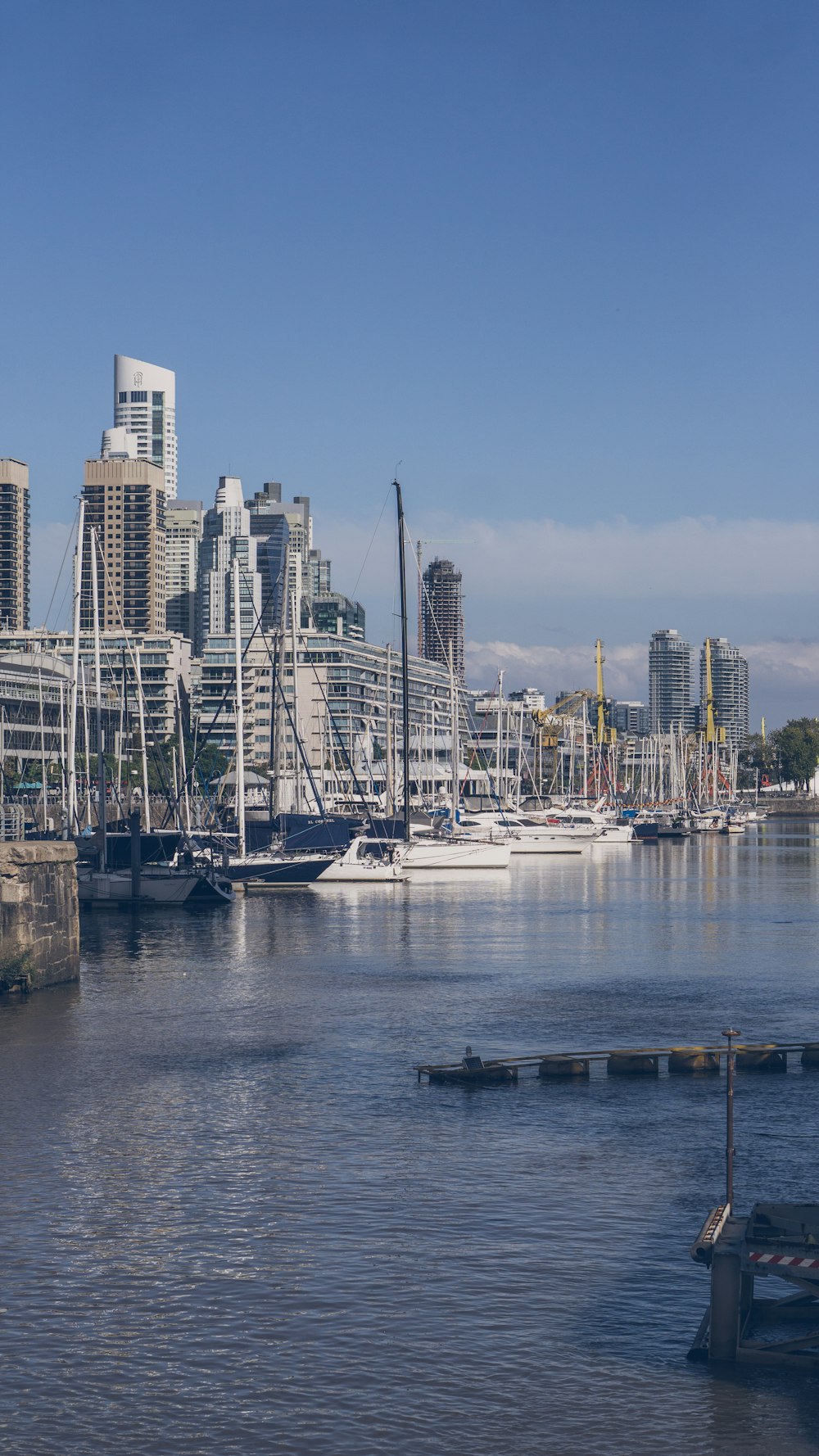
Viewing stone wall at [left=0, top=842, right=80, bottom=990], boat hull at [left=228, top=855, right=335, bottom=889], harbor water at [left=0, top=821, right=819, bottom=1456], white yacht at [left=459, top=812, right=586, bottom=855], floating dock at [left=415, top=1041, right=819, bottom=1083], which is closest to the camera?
harbor water at [left=0, top=821, right=819, bottom=1456]

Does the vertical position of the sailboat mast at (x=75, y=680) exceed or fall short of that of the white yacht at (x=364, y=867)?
it exceeds it

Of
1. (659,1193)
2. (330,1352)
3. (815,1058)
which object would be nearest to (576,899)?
(815,1058)

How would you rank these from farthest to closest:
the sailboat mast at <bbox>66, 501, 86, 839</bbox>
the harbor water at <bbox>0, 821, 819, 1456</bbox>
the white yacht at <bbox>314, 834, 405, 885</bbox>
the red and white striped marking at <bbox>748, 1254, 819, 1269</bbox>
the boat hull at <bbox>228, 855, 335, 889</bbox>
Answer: the white yacht at <bbox>314, 834, 405, 885</bbox> < the boat hull at <bbox>228, 855, 335, 889</bbox> < the sailboat mast at <bbox>66, 501, 86, 839</bbox> < the red and white striped marking at <bbox>748, 1254, 819, 1269</bbox> < the harbor water at <bbox>0, 821, 819, 1456</bbox>

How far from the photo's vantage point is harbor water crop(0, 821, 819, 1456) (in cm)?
2120

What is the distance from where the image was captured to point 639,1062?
44.2m

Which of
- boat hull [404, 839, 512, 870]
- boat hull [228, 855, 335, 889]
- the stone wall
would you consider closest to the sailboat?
boat hull [404, 839, 512, 870]

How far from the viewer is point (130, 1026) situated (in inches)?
2007

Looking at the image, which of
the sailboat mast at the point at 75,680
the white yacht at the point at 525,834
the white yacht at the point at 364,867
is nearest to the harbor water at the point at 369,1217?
the sailboat mast at the point at 75,680

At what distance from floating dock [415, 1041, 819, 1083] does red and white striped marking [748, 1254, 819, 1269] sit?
20484 millimetres

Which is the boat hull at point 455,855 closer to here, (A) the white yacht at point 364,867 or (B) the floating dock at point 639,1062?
(A) the white yacht at point 364,867

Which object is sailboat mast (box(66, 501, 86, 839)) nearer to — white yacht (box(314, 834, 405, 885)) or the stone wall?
white yacht (box(314, 834, 405, 885))

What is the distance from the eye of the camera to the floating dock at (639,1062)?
4319 centimetres

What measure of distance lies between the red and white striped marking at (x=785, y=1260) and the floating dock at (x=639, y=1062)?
20.5 m

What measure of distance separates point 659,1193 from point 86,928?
58.4 meters
